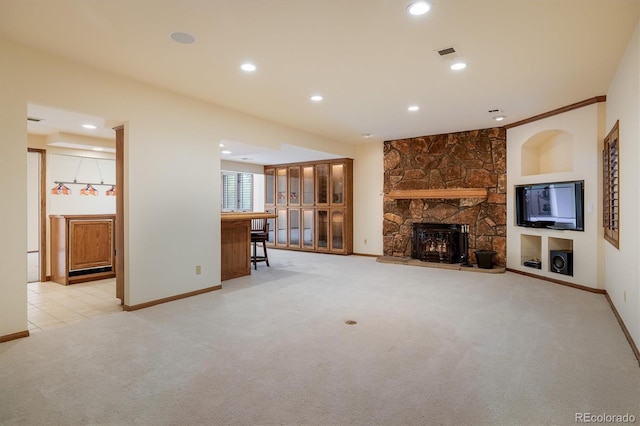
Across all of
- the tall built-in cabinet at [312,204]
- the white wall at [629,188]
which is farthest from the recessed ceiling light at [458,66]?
the tall built-in cabinet at [312,204]

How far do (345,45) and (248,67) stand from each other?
3.48 ft

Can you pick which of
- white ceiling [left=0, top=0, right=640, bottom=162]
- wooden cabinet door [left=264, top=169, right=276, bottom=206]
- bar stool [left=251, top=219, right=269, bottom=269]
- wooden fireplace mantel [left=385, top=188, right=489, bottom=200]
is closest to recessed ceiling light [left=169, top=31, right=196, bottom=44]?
white ceiling [left=0, top=0, right=640, bottom=162]

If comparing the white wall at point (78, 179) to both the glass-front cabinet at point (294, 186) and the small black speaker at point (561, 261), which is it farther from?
the small black speaker at point (561, 261)

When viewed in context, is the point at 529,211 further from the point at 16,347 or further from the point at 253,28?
the point at 16,347

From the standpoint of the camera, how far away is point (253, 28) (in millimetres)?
2793

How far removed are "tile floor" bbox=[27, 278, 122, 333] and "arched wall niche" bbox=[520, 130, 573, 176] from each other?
6.56 meters

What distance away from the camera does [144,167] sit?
406 centimetres

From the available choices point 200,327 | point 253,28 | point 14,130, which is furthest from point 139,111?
point 200,327

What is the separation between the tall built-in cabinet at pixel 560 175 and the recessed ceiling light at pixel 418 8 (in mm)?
3579

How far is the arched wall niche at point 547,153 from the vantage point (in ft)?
18.7

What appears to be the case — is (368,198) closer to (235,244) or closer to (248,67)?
(235,244)

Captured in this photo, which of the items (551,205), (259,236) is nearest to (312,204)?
(259,236)

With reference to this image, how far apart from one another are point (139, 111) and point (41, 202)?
3.12 meters

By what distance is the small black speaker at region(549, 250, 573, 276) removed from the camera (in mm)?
5062
